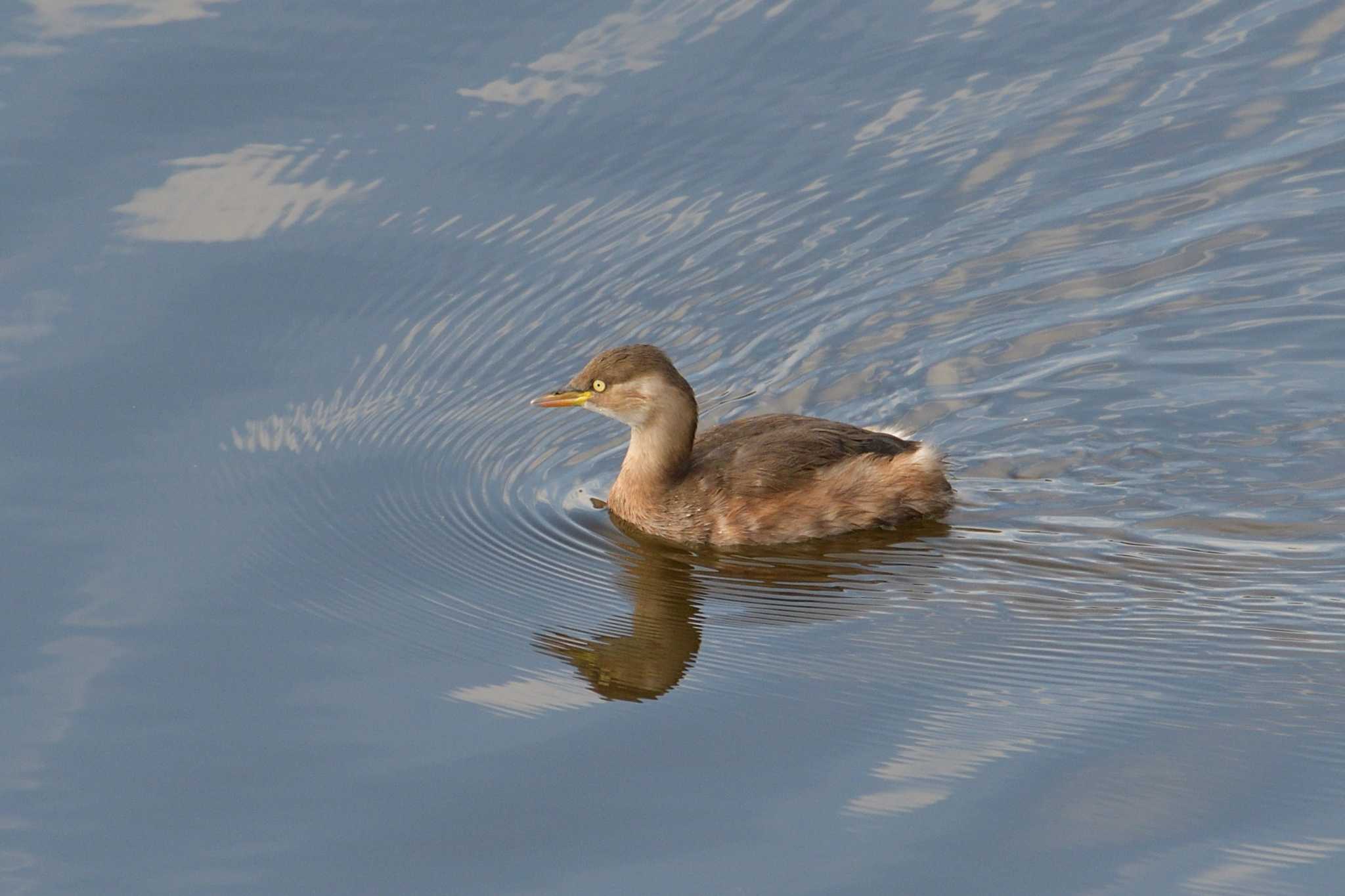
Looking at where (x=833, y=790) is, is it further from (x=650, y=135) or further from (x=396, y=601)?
(x=650, y=135)

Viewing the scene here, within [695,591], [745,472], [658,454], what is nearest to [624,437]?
[658,454]

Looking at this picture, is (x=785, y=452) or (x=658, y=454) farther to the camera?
(x=658, y=454)

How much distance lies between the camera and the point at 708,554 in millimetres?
8930

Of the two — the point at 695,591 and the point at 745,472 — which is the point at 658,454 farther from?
the point at 695,591

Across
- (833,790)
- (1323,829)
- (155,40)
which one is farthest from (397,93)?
(1323,829)

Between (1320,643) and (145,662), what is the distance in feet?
14.3

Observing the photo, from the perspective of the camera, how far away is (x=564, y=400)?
9172 mm

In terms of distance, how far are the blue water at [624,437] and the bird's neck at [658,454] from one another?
232 mm

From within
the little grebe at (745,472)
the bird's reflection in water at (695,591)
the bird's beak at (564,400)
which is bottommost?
the bird's reflection in water at (695,591)

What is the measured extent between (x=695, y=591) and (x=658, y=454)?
38.8 inches

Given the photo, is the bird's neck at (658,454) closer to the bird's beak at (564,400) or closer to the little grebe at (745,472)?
the little grebe at (745,472)

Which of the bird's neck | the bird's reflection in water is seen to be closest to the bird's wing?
the bird's neck

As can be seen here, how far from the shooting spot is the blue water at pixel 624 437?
20.9ft

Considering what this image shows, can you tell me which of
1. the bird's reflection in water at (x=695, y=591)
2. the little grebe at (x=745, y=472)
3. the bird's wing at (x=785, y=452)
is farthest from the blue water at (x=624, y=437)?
the bird's wing at (x=785, y=452)
